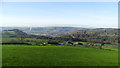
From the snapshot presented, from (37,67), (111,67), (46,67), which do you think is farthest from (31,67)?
(111,67)

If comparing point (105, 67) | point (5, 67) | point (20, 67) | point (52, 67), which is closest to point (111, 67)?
point (105, 67)

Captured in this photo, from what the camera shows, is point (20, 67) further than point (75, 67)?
No

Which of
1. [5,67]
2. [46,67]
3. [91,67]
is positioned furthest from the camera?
[91,67]

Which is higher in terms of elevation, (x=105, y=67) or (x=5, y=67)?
(x=5, y=67)

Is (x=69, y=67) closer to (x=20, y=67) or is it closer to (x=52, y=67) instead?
(x=52, y=67)

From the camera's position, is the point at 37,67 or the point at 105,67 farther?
the point at 105,67

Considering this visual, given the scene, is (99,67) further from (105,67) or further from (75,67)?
(75,67)

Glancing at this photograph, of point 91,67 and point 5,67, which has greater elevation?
point 5,67

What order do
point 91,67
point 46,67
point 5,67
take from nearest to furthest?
point 5,67 → point 46,67 → point 91,67
